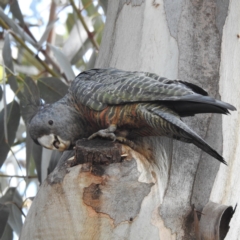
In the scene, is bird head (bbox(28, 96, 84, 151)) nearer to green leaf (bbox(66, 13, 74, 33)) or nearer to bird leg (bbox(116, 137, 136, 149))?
bird leg (bbox(116, 137, 136, 149))

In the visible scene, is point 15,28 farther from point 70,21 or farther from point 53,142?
point 53,142

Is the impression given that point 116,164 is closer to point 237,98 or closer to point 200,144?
point 200,144

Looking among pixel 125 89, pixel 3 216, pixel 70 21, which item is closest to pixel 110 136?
pixel 125 89

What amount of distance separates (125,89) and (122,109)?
2.0 inches

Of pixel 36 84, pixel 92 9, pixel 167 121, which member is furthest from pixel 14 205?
pixel 92 9

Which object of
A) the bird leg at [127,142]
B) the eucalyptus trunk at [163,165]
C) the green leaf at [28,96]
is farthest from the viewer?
the green leaf at [28,96]

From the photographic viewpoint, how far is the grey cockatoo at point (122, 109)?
1.17m

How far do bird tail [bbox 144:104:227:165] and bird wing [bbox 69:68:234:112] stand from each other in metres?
0.03

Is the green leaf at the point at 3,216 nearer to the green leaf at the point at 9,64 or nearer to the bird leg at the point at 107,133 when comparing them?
the green leaf at the point at 9,64

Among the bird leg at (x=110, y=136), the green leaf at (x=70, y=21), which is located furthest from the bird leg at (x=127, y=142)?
the green leaf at (x=70, y=21)

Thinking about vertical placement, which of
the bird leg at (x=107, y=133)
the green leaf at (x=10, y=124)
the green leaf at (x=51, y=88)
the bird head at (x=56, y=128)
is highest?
the bird leg at (x=107, y=133)

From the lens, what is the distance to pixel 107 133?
1.28m

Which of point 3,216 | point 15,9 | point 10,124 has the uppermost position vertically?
point 15,9

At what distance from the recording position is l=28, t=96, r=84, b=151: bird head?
4.68 feet
